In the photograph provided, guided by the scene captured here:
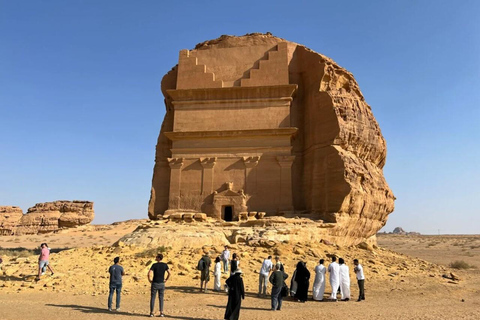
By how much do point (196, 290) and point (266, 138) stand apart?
1059cm

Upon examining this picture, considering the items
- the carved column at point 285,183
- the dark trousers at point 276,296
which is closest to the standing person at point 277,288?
the dark trousers at point 276,296

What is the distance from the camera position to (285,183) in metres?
19.3

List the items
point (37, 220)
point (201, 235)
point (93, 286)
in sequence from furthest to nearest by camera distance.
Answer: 1. point (37, 220)
2. point (201, 235)
3. point (93, 286)

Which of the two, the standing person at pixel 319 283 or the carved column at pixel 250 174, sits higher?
the carved column at pixel 250 174

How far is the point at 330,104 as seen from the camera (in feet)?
61.8

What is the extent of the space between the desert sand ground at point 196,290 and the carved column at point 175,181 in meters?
4.57

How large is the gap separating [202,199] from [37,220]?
35851 mm

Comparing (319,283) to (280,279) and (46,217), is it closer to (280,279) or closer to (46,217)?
(280,279)

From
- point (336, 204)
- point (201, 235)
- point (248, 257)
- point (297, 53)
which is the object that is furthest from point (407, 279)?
point (297, 53)

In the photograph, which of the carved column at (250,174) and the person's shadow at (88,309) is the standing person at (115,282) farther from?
the carved column at (250,174)

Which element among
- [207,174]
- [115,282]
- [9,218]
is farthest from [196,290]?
[9,218]

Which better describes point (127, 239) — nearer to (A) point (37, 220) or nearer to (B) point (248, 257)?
(B) point (248, 257)

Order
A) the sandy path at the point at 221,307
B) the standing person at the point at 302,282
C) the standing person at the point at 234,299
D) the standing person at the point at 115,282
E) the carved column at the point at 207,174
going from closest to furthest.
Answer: the standing person at the point at 234,299
the sandy path at the point at 221,307
the standing person at the point at 115,282
the standing person at the point at 302,282
the carved column at the point at 207,174

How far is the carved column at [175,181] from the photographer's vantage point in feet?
66.1
